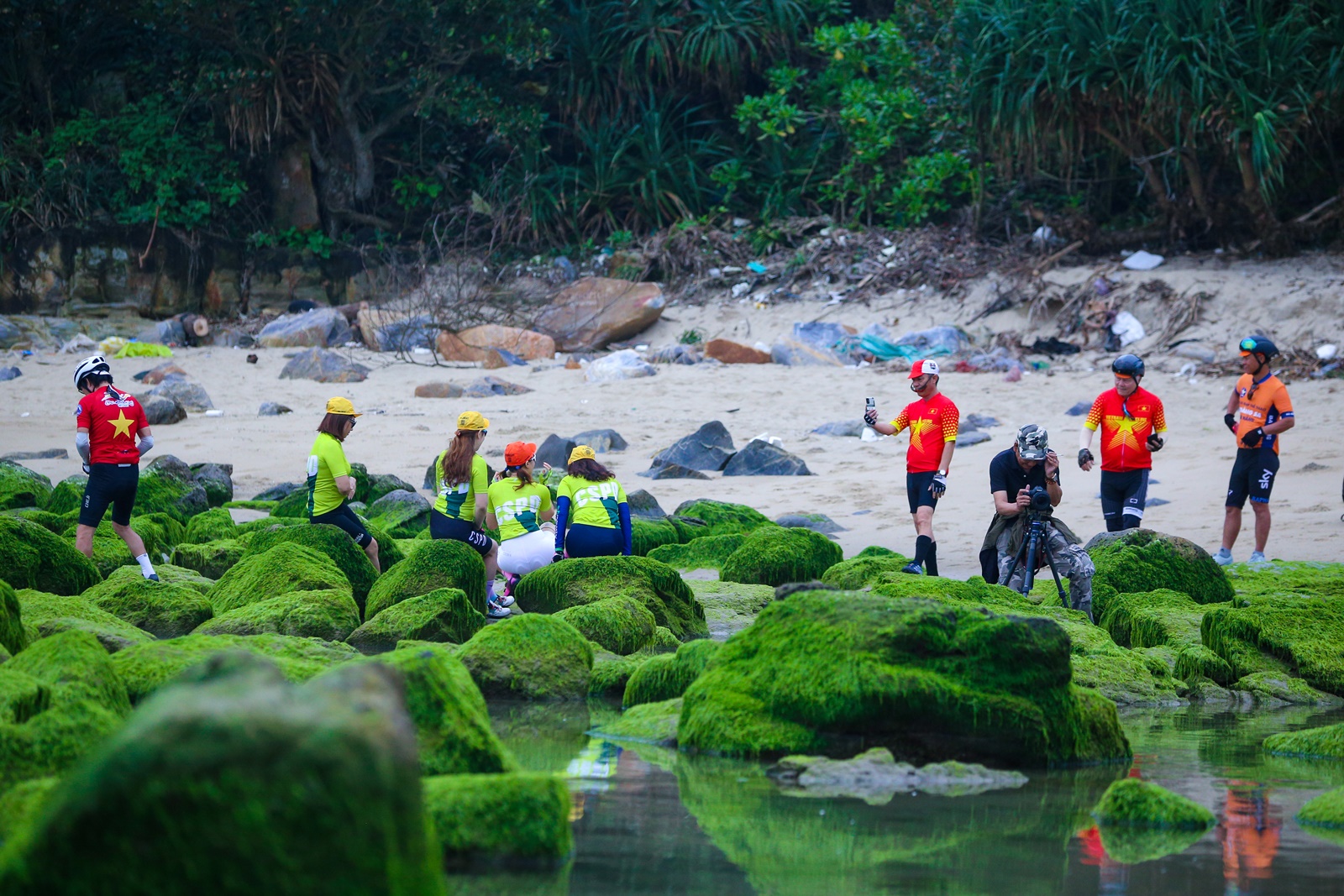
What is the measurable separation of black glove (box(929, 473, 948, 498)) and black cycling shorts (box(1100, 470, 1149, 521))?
1.20m

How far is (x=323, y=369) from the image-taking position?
53.4 feet

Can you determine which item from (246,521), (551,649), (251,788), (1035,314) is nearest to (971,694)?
(551,649)

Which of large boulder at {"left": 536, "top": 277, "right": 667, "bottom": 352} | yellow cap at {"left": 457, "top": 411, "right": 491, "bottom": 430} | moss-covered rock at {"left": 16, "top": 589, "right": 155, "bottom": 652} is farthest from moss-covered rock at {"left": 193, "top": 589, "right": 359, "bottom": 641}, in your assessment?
large boulder at {"left": 536, "top": 277, "right": 667, "bottom": 352}

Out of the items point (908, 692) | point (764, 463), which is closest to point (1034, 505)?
point (908, 692)

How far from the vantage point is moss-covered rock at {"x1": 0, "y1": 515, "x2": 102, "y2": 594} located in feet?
25.0

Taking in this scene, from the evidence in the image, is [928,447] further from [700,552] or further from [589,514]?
[589,514]

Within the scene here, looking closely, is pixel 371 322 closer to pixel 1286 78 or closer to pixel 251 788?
pixel 1286 78

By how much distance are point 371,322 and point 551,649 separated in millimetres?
13056

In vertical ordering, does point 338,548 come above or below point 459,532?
below

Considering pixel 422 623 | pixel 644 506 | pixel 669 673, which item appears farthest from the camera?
pixel 644 506

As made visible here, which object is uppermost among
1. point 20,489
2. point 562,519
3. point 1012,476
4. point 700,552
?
point 1012,476

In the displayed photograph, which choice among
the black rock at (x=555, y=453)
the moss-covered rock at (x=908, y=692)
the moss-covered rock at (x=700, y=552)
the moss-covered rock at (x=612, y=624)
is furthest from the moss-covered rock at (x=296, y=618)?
the black rock at (x=555, y=453)

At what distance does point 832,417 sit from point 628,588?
273 inches

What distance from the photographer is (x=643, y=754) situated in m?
4.92
